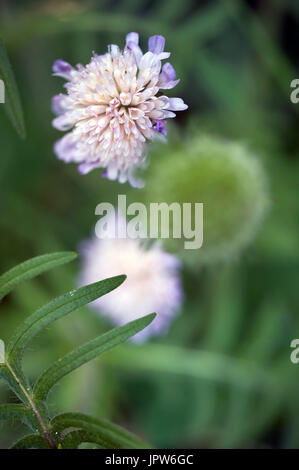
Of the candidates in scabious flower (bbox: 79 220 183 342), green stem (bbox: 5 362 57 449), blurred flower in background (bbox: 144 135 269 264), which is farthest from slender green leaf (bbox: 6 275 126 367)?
scabious flower (bbox: 79 220 183 342)

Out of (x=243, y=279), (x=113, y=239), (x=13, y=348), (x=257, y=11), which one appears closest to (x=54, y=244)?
(x=113, y=239)

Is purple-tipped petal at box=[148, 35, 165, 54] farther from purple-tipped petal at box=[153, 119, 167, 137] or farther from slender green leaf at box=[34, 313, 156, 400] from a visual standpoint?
slender green leaf at box=[34, 313, 156, 400]

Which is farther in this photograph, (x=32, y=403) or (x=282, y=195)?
(x=282, y=195)

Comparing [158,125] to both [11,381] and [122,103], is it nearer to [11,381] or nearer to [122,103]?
[122,103]

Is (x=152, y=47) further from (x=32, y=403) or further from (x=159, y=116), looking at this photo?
(x=32, y=403)

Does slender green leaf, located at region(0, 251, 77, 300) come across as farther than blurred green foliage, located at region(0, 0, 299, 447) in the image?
No

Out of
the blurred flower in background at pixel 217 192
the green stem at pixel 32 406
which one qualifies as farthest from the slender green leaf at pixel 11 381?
the blurred flower in background at pixel 217 192
